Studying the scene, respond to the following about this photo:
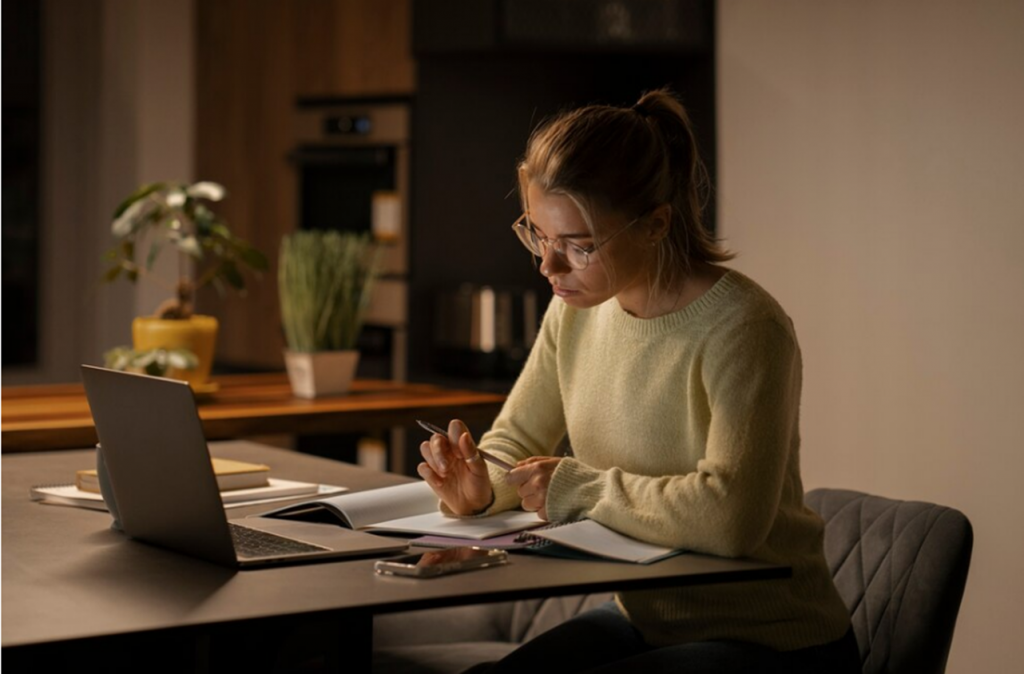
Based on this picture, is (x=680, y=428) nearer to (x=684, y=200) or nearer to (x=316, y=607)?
(x=684, y=200)

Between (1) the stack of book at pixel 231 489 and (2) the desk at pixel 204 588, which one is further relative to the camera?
(1) the stack of book at pixel 231 489

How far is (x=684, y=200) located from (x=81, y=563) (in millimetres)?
851

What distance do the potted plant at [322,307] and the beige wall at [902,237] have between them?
1070 mm

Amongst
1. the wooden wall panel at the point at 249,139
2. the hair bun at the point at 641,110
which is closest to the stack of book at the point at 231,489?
the hair bun at the point at 641,110

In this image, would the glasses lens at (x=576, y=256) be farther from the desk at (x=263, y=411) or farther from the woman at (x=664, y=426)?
the desk at (x=263, y=411)

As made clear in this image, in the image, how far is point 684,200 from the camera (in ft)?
5.91

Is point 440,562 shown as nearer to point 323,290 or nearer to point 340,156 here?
point 323,290

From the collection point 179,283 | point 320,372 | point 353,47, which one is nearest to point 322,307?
point 320,372

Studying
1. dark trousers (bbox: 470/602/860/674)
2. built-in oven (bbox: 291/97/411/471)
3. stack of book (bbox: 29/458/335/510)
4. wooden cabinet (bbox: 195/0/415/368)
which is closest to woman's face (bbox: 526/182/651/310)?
dark trousers (bbox: 470/602/860/674)

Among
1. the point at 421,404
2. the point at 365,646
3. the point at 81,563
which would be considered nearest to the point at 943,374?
the point at 421,404

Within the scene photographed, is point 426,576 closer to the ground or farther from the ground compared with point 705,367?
closer to the ground

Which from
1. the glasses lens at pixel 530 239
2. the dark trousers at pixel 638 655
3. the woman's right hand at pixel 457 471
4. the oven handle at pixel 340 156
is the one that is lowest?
the dark trousers at pixel 638 655

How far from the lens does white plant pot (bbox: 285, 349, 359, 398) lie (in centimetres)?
330

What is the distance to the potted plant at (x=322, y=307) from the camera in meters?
3.31
